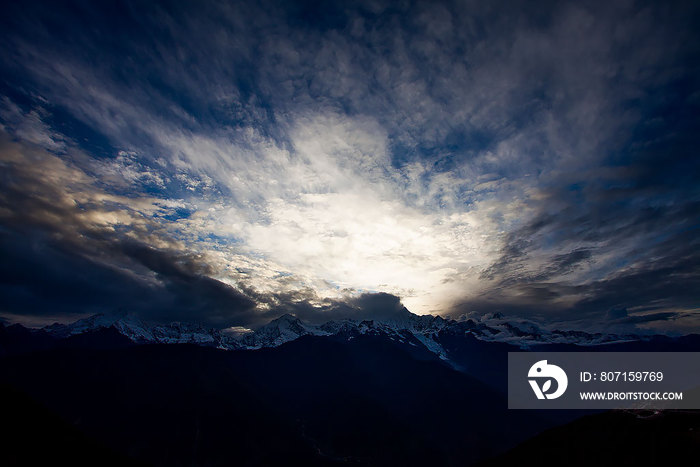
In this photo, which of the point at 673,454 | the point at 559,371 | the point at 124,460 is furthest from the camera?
the point at 559,371

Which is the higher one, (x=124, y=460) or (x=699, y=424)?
(x=699, y=424)

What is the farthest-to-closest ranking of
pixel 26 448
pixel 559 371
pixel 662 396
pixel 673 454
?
pixel 662 396 < pixel 559 371 < pixel 26 448 < pixel 673 454

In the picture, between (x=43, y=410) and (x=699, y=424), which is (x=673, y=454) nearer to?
(x=699, y=424)

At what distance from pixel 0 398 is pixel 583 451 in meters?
160

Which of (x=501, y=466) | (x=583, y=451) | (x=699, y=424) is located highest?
(x=699, y=424)

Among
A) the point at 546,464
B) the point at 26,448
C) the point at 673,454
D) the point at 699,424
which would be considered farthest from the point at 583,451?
the point at 26,448

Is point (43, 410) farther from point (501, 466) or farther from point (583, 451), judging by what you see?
point (583, 451)

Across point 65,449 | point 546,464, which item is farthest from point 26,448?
point 546,464

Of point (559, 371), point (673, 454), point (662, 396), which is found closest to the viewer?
point (673, 454)

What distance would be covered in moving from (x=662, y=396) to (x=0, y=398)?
746 ft

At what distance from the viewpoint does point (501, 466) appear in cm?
8200

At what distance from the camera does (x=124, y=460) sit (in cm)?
8612

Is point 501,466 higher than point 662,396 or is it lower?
lower

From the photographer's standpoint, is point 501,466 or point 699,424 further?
point 501,466
